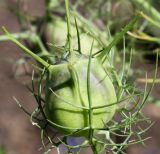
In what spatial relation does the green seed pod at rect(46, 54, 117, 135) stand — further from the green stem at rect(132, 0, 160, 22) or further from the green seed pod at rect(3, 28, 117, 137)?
the green stem at rect(132, 0, 160, 22)

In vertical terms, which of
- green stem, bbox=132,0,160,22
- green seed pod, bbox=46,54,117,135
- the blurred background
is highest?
green seed pod, bbox=46,54,117,135

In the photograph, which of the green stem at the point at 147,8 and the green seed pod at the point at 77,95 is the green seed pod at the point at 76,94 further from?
the green stem at the point at 147,8

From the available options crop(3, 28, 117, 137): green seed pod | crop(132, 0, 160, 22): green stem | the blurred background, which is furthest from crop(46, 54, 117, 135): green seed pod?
the blurred background

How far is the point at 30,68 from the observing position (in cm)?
234

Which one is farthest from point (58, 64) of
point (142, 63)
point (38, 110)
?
point (142, 63)

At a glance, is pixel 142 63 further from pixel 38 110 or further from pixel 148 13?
pixel 38 110

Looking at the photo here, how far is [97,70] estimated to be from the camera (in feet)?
2.66

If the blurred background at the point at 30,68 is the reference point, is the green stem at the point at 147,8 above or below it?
above

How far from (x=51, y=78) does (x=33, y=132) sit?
1.76 m

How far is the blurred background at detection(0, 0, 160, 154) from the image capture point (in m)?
2.02

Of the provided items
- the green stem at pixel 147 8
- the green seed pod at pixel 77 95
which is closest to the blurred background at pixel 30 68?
the green stem at pixel 147 8

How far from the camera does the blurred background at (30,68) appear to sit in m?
2.02

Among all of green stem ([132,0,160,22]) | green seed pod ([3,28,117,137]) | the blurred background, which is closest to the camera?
green seed pod ([3,28,117,137])

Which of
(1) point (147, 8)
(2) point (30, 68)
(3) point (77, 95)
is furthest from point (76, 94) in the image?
(2) point (30, 68)
